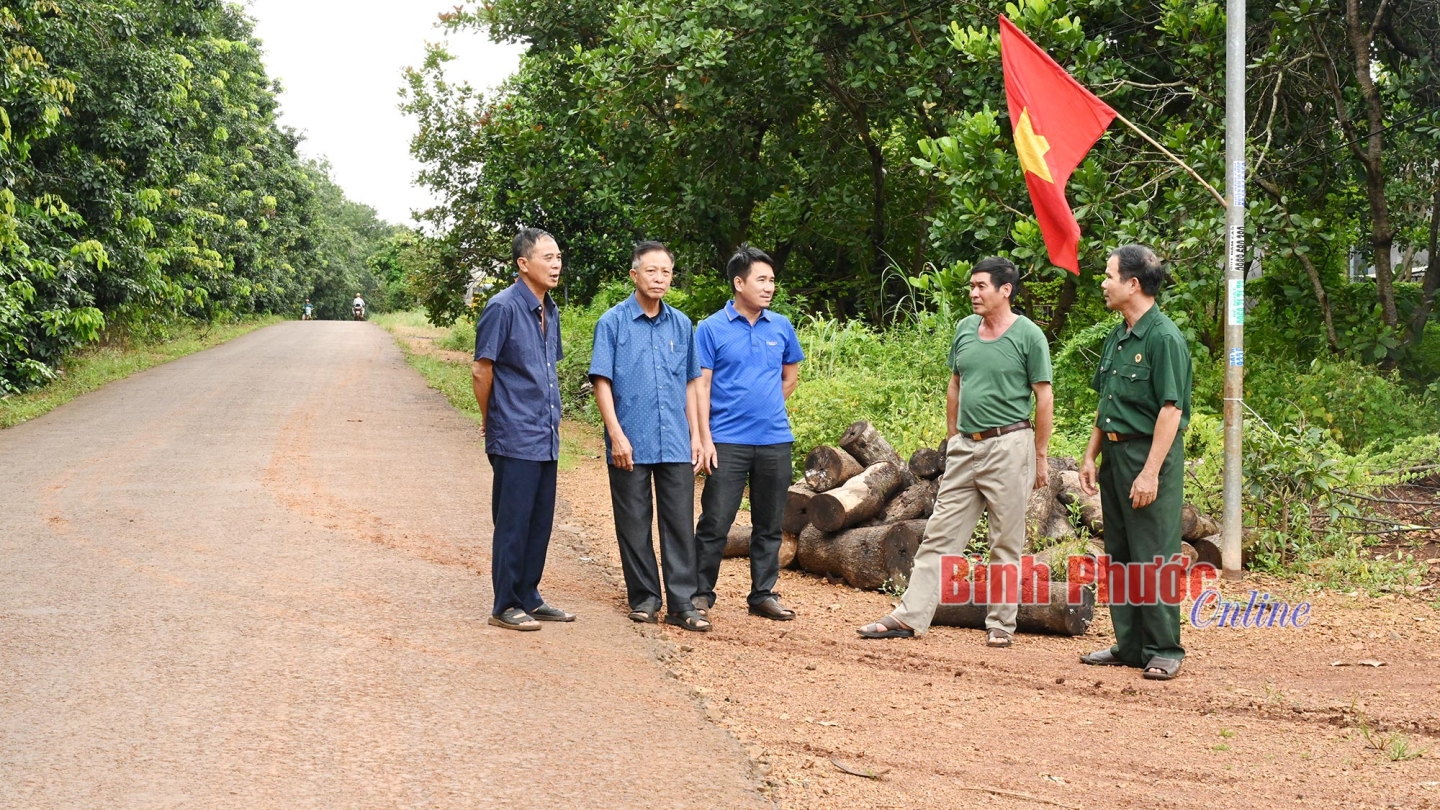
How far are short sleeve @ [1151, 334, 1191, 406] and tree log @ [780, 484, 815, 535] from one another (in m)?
2.77

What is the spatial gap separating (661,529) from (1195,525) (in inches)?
146

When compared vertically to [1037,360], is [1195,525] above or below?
below

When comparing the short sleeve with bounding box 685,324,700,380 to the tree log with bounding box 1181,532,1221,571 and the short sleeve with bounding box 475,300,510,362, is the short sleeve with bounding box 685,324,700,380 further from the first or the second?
the tree log with bounding box 1181,532,1221,571

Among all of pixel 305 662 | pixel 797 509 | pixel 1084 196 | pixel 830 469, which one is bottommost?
pixel 305 662

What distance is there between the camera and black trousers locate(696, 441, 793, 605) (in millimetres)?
6539

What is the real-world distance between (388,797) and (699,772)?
3.34 ft

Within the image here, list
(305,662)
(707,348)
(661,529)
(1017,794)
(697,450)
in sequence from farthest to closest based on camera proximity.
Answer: (707,348) < (697,450) < (661,529) < (305,662) < (1017,794)

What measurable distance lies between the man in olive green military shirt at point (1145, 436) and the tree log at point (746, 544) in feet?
8.79

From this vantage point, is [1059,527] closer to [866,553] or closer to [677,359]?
[866,553]

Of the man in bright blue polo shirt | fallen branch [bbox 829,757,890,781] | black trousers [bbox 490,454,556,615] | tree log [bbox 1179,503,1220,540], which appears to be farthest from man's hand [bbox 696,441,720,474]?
tree log [bbox 1179,503,1220,540]

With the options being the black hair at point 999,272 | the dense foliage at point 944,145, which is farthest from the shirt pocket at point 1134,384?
the dense foliage at point 944,145

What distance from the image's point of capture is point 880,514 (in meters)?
7.92

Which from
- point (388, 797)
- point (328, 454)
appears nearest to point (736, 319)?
point (388, 797)

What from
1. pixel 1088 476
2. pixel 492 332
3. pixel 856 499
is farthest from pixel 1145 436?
pixel 492 332
